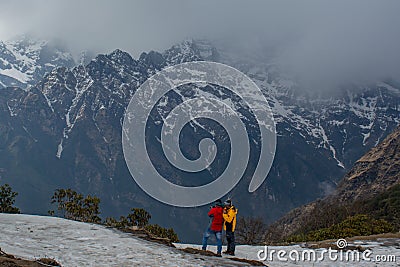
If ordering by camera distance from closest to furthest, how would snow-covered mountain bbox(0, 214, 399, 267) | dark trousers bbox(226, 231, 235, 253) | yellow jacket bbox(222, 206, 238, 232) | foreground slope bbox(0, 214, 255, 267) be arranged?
foreground slope bbox(0, 214, 255, 267) → snow-covered mountain bbox(0, 214, 399, 267) → yellow jacket bbox(222, 206, 238, 232) → dark trousers bbox(226, 231, 235, 253)

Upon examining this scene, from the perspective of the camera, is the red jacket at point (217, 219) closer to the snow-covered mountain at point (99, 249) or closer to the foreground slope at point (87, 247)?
the snow-covered mountain at point (99, 249)

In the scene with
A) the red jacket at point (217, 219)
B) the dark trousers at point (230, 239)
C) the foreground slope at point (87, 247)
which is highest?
the red jacket at point (217, 219)

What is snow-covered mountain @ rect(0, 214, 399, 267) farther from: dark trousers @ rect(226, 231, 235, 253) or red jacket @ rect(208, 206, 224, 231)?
red jacket @ rect(208, 206, 224, 231)

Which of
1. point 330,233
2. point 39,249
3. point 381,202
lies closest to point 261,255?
point 39,249

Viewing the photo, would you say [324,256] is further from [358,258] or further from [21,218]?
[21,218]

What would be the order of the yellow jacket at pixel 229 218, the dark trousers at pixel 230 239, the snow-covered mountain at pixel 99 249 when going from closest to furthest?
the snow-covered mountain at pixel 99 249 < the yellow jacket at pixel 229 218 < the dark trousers at pixel 230 239

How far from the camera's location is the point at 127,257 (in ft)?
72.7

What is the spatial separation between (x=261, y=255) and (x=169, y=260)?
9374 mm

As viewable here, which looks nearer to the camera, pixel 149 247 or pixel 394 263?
pixel 149 247

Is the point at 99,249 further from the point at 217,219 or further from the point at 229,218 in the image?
the point at 229,218

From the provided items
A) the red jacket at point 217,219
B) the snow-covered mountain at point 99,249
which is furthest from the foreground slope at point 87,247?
the red jacket at point 217,219

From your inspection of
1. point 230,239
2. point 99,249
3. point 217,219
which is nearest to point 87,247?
point 99,249

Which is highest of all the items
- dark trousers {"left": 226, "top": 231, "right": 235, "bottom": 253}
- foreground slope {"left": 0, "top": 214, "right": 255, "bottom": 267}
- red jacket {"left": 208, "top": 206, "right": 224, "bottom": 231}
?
red jacket {"left": 208, "top": 206, "right": 224, "bottom": 231}

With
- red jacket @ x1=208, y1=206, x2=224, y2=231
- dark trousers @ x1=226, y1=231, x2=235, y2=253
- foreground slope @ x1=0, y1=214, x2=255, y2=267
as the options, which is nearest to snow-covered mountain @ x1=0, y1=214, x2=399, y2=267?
foreground slope @ x1=0, y1=214, x2=255, y2=267
